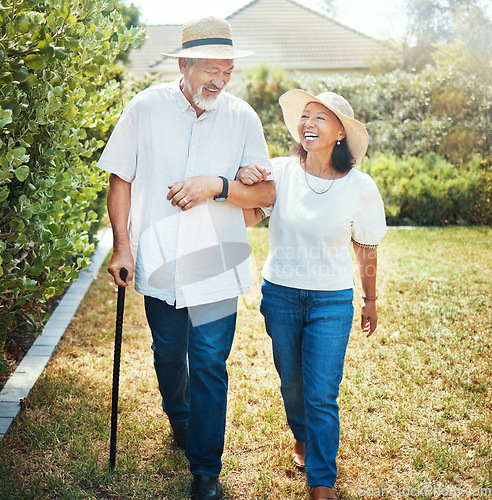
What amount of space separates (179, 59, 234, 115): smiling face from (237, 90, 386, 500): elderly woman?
392mm

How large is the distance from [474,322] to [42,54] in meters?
4.56

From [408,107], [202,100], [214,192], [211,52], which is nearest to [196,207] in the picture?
[214,192]

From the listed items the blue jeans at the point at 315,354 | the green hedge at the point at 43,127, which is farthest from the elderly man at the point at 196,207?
the green hedge at the point at 43,127

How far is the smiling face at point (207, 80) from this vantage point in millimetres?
2748

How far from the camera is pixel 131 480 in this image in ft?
9.90

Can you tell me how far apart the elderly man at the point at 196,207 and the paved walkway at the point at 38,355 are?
1371 millimetres

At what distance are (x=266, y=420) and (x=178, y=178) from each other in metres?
1.73

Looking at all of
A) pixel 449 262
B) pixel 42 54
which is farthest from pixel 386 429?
pixel 449 262

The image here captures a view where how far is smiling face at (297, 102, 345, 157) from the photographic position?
2.97 meters

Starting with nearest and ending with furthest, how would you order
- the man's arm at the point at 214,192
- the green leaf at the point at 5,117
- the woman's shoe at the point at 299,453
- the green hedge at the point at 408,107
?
the green leaf at the point at 5,117, the man's arm at the point at 214,192, the woman's shoe at the point at 299,453, the green hedge at the point at 408,107

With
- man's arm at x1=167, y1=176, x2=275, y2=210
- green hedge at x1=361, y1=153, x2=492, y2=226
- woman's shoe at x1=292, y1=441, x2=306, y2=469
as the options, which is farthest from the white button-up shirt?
green hedge at x1=361, y1=153, x2=492, y2=226

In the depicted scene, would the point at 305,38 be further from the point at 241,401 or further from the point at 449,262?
the point at 241,401

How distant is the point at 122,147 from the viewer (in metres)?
2.85

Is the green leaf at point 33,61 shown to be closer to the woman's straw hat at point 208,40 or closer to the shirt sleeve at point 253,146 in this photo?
the woman's straw hat at point 208,40
